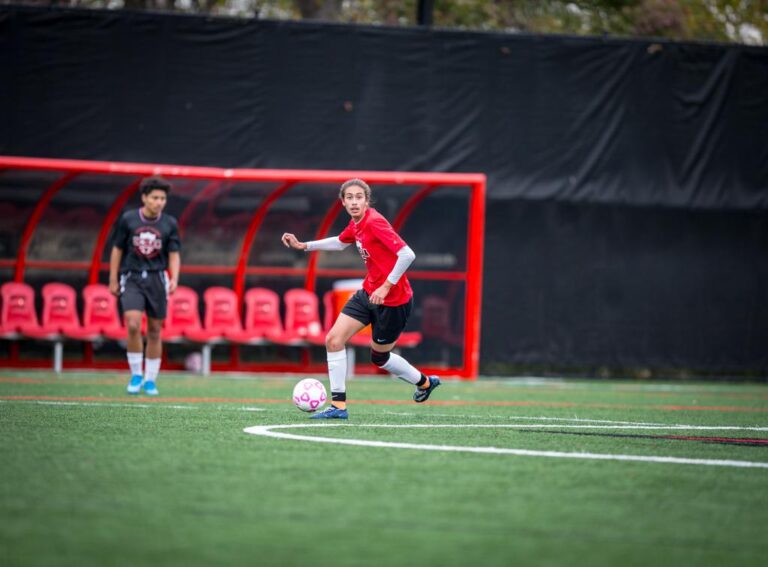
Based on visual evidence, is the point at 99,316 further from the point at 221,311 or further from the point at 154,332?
the point at 154,332

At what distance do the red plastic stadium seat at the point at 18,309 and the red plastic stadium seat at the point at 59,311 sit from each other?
0.17 metres

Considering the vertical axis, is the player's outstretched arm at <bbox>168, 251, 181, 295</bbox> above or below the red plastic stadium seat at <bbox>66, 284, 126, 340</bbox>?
above

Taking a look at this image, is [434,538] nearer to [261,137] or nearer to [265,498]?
[265,498]

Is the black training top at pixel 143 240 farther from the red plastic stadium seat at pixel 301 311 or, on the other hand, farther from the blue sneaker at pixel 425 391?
the red plastic stadium seat at pixel 301 311

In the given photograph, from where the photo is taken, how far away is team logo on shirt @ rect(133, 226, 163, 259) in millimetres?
11258

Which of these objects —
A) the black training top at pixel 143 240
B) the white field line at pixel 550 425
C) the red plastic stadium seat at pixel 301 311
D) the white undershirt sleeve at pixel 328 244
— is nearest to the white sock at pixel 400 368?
the white field line at pixel 550 425

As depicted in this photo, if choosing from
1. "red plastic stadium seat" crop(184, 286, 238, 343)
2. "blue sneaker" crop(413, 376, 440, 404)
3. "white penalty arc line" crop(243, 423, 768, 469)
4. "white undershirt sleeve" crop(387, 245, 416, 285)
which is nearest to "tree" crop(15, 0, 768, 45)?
"red plastic stadium seat" crop(184, 286, 238, 343)

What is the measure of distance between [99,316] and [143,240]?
543 cm

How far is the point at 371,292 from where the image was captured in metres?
9.02

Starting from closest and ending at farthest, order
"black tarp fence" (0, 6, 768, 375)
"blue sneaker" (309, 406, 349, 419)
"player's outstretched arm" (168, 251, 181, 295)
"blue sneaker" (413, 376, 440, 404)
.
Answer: "blue sneaker" (309, 406, 349, 419) < "blue sneaker" (413, 376, 440, 404) < "player's outstretched arm" (168, 251, 181, 295) < "black tarp fence" (0, 6, 768, 375)

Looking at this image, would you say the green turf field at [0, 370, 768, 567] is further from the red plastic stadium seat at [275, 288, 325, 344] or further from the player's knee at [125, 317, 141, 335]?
the red plastic stadium seat at [275, 288, 325, 344]

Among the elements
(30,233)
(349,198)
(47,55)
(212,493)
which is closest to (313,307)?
(30,233)

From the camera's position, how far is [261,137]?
17.5 meters

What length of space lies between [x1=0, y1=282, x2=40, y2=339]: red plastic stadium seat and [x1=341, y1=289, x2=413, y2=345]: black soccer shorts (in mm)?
8165
